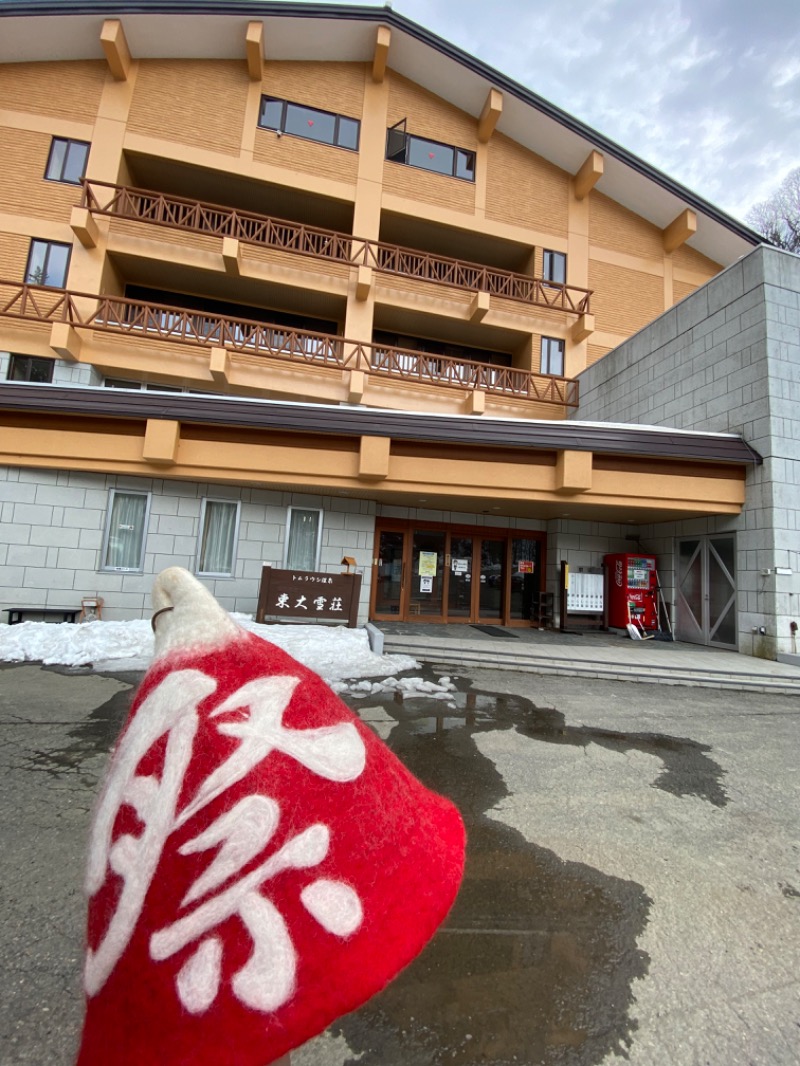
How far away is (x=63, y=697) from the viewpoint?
5.65 meters

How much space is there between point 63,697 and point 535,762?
5337 mm

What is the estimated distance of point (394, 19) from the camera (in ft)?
48.7

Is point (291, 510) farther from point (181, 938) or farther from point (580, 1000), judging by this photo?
point (181, 938)

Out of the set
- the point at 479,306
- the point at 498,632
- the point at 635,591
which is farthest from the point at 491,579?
the point at 479,306

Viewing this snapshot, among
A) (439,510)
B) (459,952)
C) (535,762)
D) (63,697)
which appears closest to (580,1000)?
(459,952)

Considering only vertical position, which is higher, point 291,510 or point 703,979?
point 291,510

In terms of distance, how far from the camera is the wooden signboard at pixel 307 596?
9.34 metres

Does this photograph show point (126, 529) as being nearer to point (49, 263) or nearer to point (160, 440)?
point (160, 440)

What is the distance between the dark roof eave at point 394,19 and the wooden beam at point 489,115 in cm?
30

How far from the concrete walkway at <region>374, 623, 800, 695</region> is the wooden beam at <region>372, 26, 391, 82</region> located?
58.1ft

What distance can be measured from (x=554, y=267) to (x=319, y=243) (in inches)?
320

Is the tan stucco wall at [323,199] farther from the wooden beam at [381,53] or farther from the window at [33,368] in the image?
the window at [33,368]

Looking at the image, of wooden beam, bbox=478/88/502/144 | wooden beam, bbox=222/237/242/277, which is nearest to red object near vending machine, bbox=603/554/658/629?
wooden beam, bbox=222/237/242/277

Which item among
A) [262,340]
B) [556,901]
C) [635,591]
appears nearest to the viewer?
[556,901]
